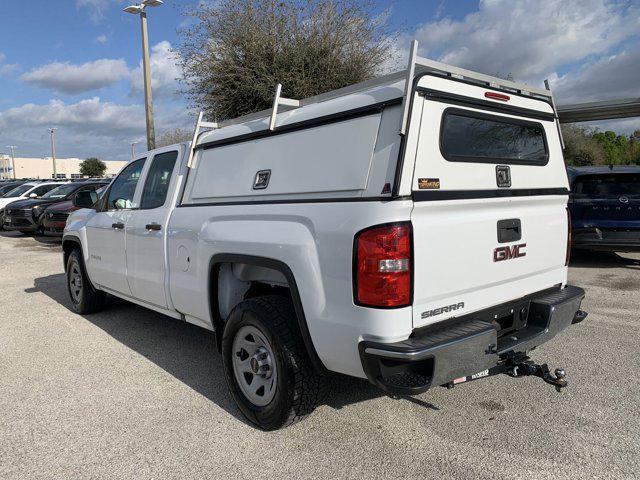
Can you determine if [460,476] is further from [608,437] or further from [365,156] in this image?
[365,156]

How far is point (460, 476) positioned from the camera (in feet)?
9.00

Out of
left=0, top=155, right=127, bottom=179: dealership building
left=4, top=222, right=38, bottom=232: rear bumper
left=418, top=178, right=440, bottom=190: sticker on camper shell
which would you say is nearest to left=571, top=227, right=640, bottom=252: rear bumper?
left=418, top=178, right=440, bottom=190: sticker on camper shell

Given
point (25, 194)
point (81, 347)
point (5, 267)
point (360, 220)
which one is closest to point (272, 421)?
point (360, 220)

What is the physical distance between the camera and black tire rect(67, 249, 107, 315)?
6160mm

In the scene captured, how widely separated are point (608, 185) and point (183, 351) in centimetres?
702

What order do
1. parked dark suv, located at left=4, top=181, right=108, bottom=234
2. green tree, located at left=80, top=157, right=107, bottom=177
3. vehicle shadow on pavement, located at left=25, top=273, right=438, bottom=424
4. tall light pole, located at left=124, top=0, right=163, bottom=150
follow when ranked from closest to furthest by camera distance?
vehicle shadow on pavement, located at left=25, top=273, right=438, bottom=424 < tall light pole, located at left=124, top=0, right=163, bottom=150 < parked dark suv, located at left=4, top=181, right=108, bottom=234 < green tree, located at left=80, top=157, right=107, bottom=177

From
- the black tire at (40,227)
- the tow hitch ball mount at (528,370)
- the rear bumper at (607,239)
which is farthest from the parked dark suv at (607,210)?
the black tire at (40,227)

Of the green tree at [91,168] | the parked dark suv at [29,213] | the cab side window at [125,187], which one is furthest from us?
the green tree at [91,168]

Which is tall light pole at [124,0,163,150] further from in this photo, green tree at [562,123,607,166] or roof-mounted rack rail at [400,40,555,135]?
green tree at [562,123,607,166]

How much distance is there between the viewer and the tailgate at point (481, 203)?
2.77 meters

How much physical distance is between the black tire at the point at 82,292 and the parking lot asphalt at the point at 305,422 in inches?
41.3

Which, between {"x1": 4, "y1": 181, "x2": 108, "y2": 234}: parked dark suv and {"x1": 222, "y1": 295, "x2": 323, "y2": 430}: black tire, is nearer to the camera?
{"x1": 222, "y1": 295, "x2": 323, "y2": 430}: black tire

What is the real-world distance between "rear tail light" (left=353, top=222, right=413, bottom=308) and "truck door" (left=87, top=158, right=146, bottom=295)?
3147mm

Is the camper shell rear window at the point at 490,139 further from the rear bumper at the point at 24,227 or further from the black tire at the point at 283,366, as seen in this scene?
the rear bumper at the point at 24,227
